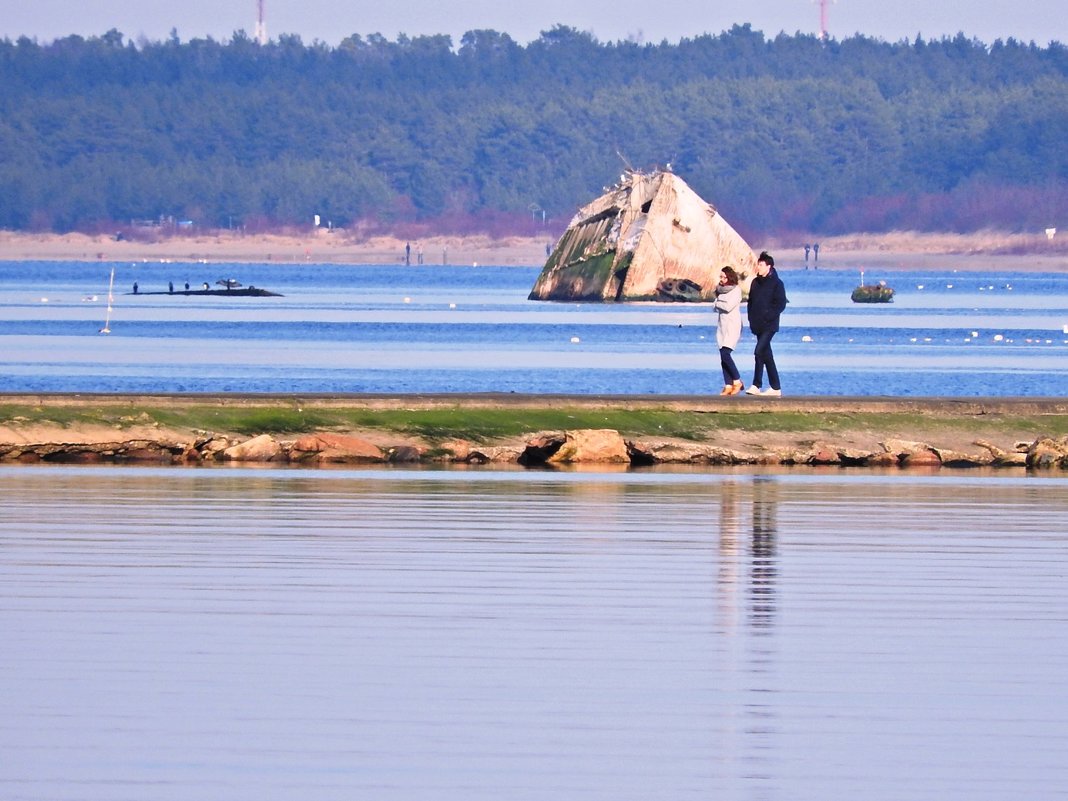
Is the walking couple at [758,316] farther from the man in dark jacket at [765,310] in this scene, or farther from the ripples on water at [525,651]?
the ripples on water at [525,651]

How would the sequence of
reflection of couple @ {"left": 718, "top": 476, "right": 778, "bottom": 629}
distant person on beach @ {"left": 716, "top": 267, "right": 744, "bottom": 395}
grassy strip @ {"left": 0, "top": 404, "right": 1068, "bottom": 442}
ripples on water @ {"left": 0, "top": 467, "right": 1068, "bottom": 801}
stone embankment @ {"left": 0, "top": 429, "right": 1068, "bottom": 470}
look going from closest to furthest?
1. ripples on water @ {"left": 0, "top": 467, "right": 1068, "bottom": 801}
2. reflection of couple @ {"left": 718, "top": 476, "right": 778, "bottom": 629}
3. stone embankment @ {"left": 0, "top": 429, "right": 1068, "bottom": 470}
4. grassy strip @ {"left": 0, "top": 404, "right": 1068, "bottom": 442}
5. distant person on beach @ {"left": 716, "top": 267, "right": 744, "bottom": 395}

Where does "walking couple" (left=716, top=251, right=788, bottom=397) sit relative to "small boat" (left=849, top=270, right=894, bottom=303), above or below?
above

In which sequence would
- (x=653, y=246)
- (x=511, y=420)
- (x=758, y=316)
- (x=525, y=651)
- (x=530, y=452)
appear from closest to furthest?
(x=525, y=651) → (x=530, y=452) → (x=511, y=420) → (x=758, y=316) → (x=653, y=246)

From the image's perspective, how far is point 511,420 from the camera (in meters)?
21.0

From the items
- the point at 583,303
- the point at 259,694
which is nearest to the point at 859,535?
the point at 259,694

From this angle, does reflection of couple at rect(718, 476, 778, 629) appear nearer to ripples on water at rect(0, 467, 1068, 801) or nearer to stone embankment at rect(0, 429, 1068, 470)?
ripples on water at rect(0, 467, 1068, 801)

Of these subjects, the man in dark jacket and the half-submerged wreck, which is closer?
the man in dark jacket

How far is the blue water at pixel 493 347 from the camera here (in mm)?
44281

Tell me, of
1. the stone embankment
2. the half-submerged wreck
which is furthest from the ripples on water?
the half-submerged wreck

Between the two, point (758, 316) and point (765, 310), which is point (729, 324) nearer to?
point (758, 316)

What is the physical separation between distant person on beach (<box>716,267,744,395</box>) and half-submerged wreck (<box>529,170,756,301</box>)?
264 feet

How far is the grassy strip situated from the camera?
20406 mm

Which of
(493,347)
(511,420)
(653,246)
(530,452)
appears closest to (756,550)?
(530,452)

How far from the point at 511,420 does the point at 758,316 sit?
364 cm
